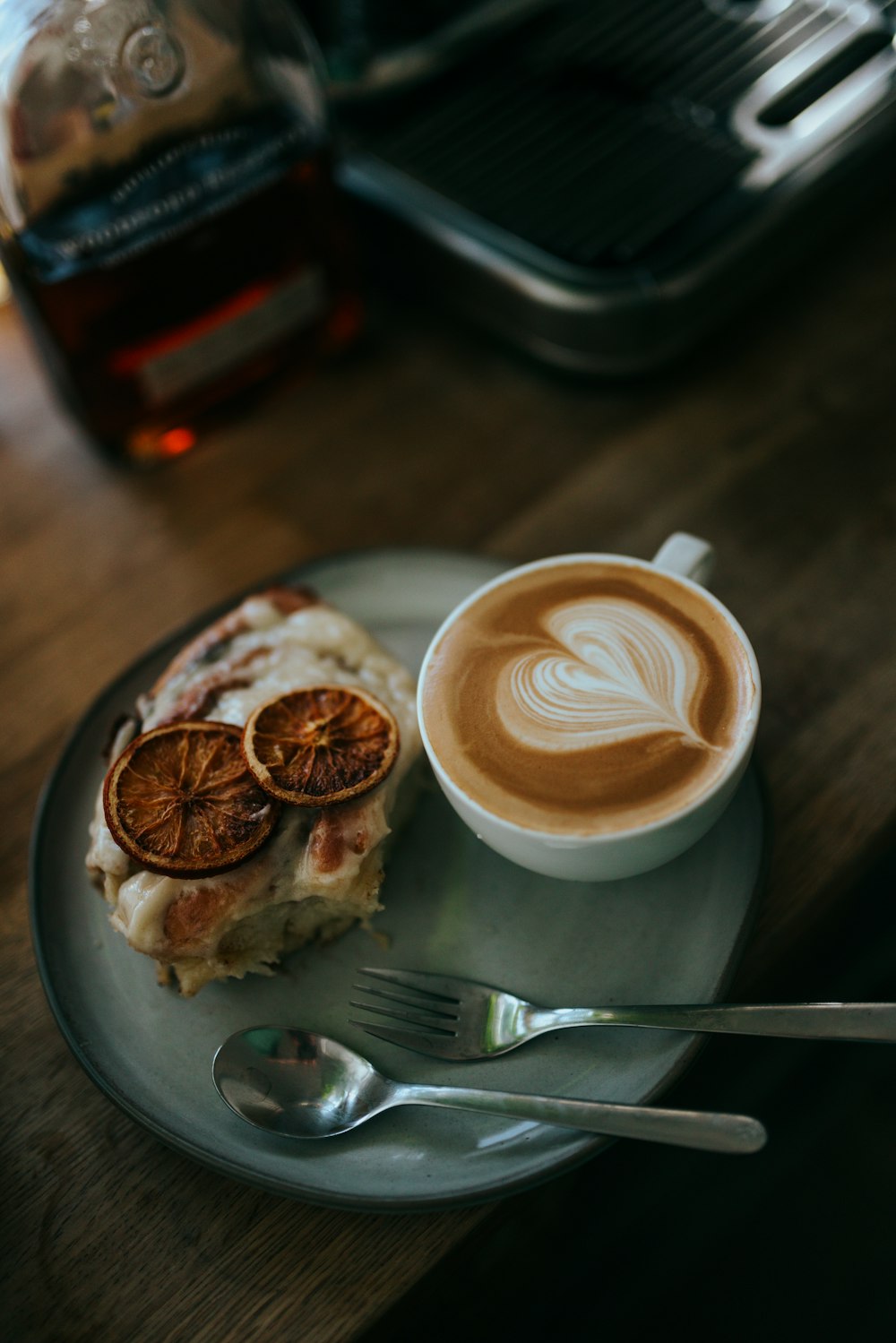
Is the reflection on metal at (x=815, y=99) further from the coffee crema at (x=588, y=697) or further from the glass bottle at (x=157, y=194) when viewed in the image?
the coffee crema at (x=588, y=697)

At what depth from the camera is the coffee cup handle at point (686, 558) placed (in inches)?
38.3

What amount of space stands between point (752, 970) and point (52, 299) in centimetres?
102

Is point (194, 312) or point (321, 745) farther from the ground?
point (194, 312)

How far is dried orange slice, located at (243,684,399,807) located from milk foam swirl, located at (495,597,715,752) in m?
0.12

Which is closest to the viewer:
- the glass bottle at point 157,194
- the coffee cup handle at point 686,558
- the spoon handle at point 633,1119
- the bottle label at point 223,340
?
the spoon handle at point 633,1119

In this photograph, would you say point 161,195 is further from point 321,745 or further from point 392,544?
point 321,745

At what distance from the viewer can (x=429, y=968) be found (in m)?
0.92

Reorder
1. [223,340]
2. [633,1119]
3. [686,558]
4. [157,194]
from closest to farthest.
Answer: [633,1119] < [686,558] < [157,194] < [223,340]

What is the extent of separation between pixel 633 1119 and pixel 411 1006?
0.21m

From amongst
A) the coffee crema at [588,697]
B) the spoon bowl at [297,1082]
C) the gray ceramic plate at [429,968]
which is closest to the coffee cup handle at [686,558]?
the coffee crema at [588,697]

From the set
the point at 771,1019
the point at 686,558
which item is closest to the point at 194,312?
the point at 686,558

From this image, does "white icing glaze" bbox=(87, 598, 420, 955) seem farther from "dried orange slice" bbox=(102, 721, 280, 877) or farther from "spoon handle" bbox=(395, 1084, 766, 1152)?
"spoon handle" bbox=(395, 1084, 766, 1152)

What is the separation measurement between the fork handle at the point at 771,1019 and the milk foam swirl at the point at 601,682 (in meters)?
0.21

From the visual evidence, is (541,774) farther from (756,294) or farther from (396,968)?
(756,294)
